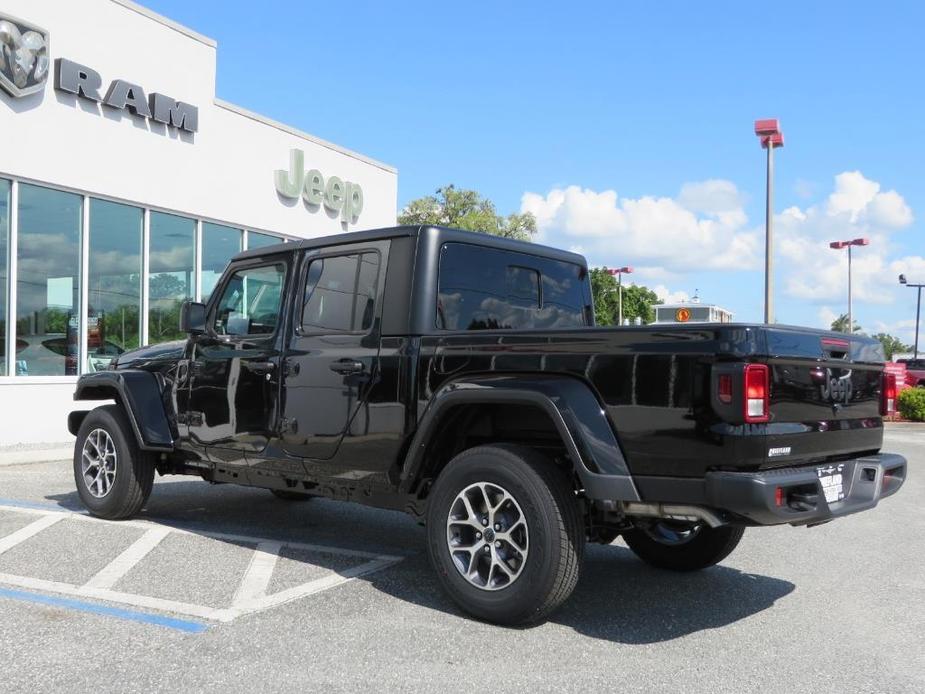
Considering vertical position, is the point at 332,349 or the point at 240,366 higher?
the point at 332,349

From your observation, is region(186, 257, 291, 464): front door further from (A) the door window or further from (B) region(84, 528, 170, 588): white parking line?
(B) region(84, 528, 170, 588): white parking line

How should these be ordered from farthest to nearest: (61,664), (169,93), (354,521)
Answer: (169,93) < (354,521) < (61,664)

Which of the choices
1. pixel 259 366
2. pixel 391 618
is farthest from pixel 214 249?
pixel 391 618

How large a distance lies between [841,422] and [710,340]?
3.47ft

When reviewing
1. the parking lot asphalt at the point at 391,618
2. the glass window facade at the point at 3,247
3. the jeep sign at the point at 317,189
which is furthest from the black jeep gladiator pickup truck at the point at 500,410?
the jeep sign at the point at 317,189

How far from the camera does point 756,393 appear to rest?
3643mm

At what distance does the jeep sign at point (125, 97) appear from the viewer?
12.2 m

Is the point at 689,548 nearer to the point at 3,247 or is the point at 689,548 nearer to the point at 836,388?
the point at 836,388

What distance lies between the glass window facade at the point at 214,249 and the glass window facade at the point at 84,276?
0.03m

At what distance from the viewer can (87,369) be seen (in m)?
12.9

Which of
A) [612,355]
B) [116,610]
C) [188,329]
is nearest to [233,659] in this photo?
[116,610]

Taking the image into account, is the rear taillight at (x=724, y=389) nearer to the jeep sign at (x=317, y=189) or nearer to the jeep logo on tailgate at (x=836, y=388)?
the jeep logo on tailgate at (x=836, y=388)

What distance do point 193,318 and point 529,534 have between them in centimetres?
300

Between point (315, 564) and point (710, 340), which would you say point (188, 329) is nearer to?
point (315, 564)
